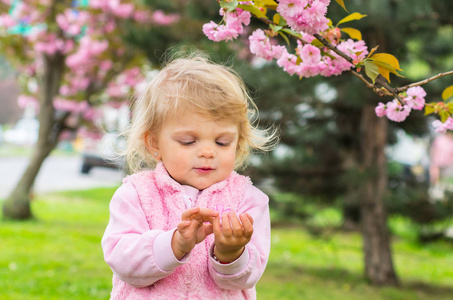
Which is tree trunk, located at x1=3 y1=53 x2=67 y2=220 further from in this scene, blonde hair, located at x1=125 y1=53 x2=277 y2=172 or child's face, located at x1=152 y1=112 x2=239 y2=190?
child's face, located at x1=152 y1=112 x2=239 y2=190

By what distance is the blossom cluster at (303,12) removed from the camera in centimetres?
156

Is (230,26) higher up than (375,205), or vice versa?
(230,26)

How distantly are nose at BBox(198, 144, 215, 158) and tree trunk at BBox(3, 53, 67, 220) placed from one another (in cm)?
735

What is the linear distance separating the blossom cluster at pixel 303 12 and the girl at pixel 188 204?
0.88 ft

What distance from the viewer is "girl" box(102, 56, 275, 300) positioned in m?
1.43

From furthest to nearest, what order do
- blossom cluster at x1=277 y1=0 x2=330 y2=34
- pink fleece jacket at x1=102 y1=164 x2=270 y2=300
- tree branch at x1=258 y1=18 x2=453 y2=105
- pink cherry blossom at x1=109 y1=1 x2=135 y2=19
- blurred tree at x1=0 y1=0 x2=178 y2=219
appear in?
blurred tree at x1=0 y1=0 x2=178 y2=219, pink cherry blossom at x1=109 y1=1 x2=135 y2=19, tree branch at x1=258 y1=18 x2=453 y2=105, blossom cluster at x1=277 y1=0 x2=330 y2=34, pink fleece jacket at x1=102 y1=164 x2=270 y2=300

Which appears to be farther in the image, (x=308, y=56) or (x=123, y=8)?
(x=123, y=8)

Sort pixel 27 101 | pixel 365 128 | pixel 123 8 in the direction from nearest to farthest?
pixel 365 128, pixel 123 8, pixel 27 101

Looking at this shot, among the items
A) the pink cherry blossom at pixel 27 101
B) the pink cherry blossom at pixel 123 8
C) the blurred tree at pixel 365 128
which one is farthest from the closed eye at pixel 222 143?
the pink cherry blossom at pixel 27 101

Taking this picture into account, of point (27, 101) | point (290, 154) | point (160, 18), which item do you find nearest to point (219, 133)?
point (290, 154)

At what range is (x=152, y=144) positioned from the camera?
68.2 inches

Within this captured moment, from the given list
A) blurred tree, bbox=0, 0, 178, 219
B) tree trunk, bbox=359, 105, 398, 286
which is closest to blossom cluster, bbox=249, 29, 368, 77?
tree trunk, bbox=359, 105, 398, 286

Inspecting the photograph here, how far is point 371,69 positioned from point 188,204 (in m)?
0.66

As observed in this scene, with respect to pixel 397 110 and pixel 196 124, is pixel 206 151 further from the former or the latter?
pixel 397 110
